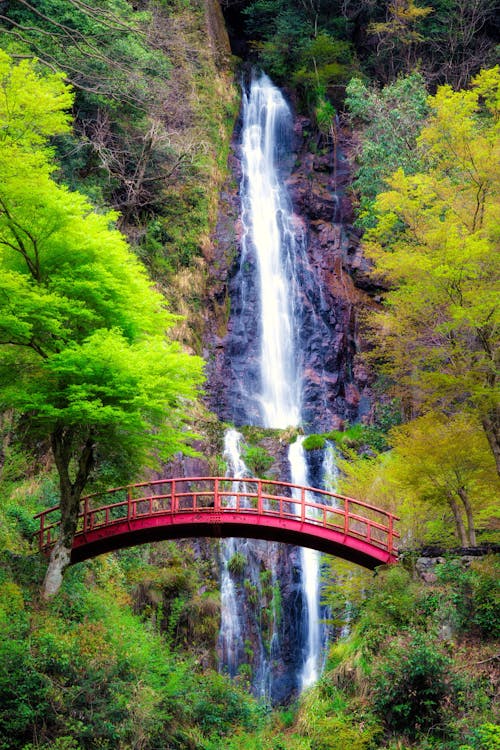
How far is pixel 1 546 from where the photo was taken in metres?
Result: 17.2

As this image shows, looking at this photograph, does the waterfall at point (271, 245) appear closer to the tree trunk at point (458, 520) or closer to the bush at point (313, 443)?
the bush at point (313, 443)

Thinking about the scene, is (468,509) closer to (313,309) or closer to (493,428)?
(493,428)

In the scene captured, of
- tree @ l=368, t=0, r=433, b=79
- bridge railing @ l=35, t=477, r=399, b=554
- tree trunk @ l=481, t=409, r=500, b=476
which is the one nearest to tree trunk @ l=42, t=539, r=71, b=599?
bridge railing @ l=35, t=477, r=399, b=554

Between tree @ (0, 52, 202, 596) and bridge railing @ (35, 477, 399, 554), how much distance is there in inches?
80.2

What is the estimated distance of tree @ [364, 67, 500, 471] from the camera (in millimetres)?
16781

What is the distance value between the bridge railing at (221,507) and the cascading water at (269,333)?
5.37ft

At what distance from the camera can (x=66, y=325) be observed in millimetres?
16578

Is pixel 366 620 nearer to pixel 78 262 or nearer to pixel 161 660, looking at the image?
pixel 161 660

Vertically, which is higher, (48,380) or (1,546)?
(48,380)

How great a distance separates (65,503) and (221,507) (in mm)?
4847

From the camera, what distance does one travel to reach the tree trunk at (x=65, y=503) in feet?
53.9

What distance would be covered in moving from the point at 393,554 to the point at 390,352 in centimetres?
525

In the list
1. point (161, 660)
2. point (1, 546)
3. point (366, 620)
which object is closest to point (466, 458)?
point (366, 620)

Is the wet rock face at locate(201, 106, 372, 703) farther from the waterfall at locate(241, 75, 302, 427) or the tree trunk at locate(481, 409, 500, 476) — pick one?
the tree trunk at locate(481, 409, 500, 476)
